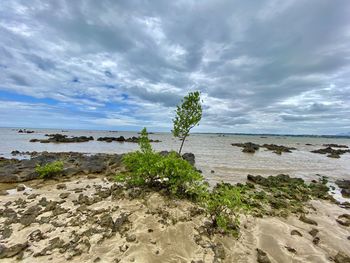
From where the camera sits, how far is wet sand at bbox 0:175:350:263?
577 centimetres

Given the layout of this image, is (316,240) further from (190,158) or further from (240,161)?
(240,161)

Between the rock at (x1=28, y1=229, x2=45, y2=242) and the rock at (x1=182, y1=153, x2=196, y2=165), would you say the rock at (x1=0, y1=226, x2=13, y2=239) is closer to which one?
the rock at (x1=28, y1=229, x2=45, y2=242)

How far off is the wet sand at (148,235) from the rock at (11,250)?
9 centimetres

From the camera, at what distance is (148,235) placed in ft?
21.5

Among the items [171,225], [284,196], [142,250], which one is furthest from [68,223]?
[284,196]

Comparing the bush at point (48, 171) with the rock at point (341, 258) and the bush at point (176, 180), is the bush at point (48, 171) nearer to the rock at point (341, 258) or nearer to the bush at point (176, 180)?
the bush at point (176, 180)

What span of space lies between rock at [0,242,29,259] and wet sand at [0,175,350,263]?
9 cm

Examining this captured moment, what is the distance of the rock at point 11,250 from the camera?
18.2ft

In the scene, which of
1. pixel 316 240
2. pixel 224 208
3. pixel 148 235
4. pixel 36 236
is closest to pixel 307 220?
pixel 316 240

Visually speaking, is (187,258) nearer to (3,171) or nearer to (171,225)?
(171,225)

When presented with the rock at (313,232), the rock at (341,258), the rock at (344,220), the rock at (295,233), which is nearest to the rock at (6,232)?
the rock at (295,233)

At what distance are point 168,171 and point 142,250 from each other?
13.6ft

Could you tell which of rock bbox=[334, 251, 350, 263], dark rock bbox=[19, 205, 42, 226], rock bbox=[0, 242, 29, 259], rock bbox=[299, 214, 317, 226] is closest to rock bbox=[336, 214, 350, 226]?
rock bbox=[299, 214, 317, 226]

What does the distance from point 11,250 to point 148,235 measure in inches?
150
